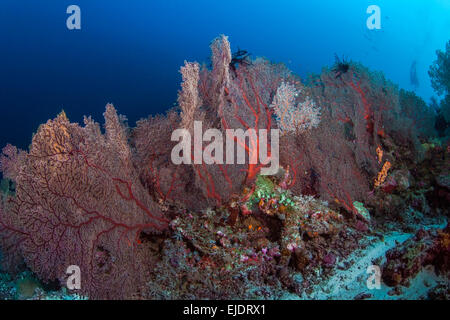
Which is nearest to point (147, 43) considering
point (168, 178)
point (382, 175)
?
point (168, 178)

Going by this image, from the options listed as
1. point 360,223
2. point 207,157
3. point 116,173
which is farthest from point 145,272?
point 360,223

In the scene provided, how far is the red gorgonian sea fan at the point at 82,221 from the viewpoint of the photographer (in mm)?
3785

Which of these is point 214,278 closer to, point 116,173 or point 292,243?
point 292,243

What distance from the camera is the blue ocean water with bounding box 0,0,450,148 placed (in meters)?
31.1

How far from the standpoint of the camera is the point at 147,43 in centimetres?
4716

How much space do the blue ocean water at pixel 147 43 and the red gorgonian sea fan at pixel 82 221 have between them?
441 inches

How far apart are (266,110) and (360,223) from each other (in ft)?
10.4

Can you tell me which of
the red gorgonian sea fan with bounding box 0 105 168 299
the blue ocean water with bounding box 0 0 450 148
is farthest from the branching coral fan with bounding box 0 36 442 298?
the blue ocean water with bounding box 0 0 450 148

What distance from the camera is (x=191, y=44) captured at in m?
56.2

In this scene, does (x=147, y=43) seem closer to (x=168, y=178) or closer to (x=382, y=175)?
(x=168, y=178)

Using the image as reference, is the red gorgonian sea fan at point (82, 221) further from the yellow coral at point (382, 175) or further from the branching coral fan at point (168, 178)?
the yellow coral at point (382, 175)

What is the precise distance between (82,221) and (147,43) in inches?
1991

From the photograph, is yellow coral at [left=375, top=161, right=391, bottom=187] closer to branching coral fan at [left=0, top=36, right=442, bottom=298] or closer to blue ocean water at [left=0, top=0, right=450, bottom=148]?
branching coral fan at [left=0, top=36, right=442, bottom=298]
